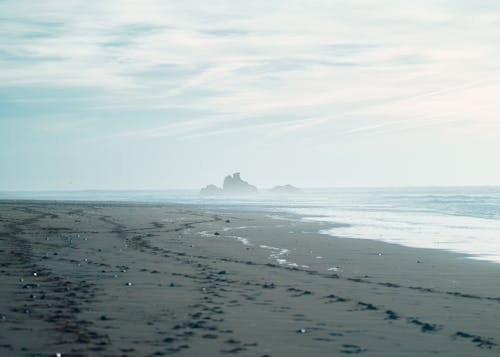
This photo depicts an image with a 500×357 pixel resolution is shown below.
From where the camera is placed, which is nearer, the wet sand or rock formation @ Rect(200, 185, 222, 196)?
the wet sand

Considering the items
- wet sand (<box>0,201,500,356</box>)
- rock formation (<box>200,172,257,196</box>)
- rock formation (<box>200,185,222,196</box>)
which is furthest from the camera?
rock formation (<box>200,172,257,196</box>)

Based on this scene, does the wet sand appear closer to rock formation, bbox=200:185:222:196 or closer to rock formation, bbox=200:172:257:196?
rock formation, bbox=200:185:222:196

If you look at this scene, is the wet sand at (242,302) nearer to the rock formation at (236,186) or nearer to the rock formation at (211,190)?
the rock formation at (211,190)

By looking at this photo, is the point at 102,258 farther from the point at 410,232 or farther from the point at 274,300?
the point at 410,232

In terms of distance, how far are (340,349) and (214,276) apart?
640cm

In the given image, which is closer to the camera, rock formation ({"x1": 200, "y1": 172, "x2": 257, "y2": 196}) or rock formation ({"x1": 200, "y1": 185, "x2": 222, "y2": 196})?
rock formation ({"x1": 200, "y1": 185, "x2": 222, "y2": 196})

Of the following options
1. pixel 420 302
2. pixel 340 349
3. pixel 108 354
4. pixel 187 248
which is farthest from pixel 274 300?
pixel 187 248

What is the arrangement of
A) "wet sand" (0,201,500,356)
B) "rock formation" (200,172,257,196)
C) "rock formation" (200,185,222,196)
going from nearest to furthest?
1. "wet sand" (0,201,500,356)
2. "rock formation" (200,185,222,196)
3. "rock formation" (200,172,257,196)

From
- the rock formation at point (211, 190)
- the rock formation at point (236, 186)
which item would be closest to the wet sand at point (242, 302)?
the rock formation at point (211, 190)

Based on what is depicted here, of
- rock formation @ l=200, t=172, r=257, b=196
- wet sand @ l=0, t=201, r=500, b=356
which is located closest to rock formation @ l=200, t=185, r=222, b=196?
rock formation @ l=200, t=172, r=257, b=196

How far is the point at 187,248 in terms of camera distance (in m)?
20.5

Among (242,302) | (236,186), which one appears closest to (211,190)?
(236,186)

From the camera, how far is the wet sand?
7734mm

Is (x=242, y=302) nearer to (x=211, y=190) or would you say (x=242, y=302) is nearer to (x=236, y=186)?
(x=211, y=190)
